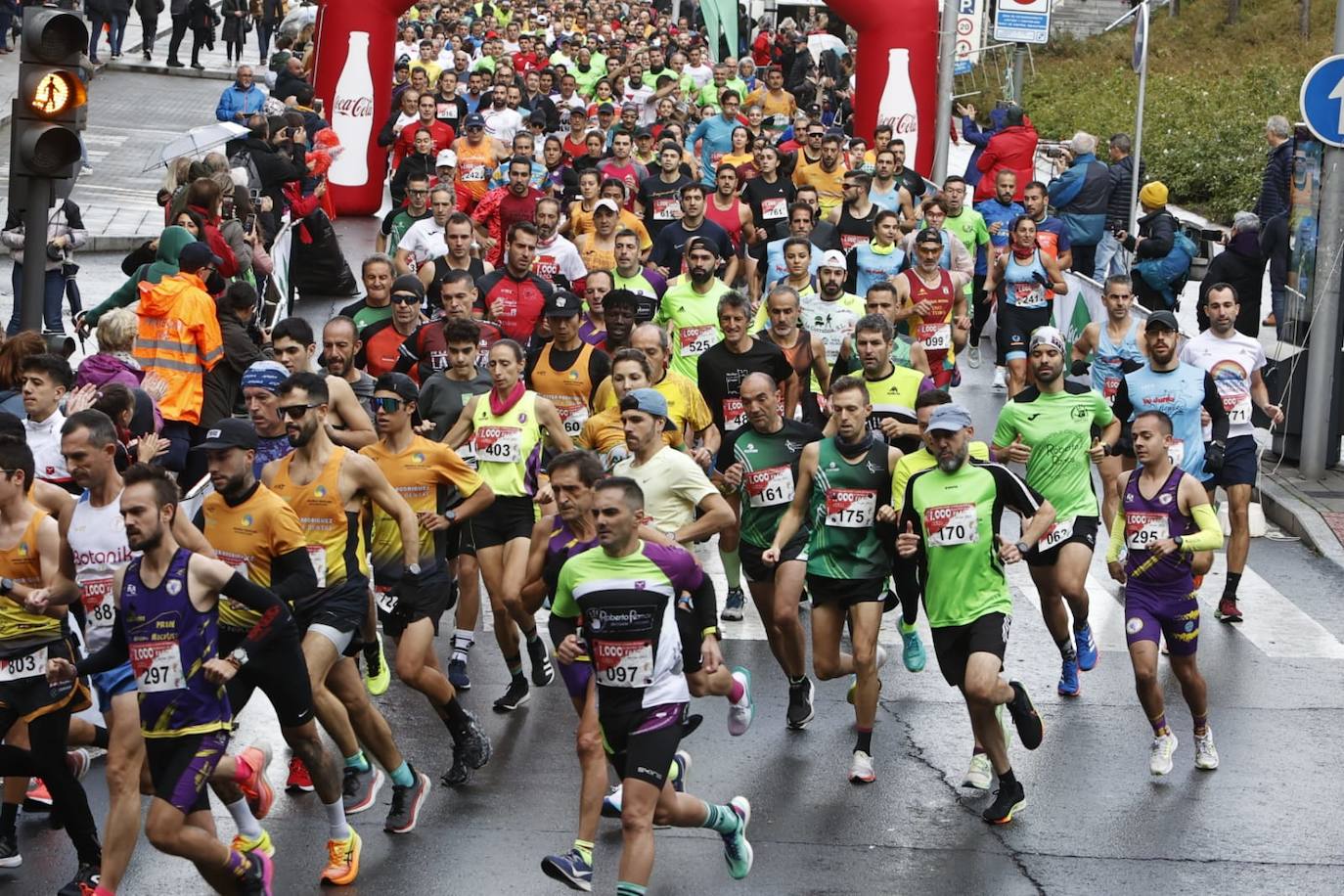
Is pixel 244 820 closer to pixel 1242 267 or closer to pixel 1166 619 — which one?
pixel 1166 619

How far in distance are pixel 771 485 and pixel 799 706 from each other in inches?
45.1

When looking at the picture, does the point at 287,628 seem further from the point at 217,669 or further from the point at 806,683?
the point at 806,683

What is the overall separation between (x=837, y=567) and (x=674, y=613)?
217 centimetres

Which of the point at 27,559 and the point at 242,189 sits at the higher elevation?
the point at 242,189

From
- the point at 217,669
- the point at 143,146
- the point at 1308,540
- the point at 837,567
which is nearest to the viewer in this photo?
the point at 217,669

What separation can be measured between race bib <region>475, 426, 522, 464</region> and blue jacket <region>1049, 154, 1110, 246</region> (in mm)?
11328

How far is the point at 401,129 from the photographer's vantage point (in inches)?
929

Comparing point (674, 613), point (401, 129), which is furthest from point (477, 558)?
point (401, 129)

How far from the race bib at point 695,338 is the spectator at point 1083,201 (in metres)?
7.94

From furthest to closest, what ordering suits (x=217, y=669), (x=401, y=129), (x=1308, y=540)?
(x=401, y=129)
(x=1308, y=540)
(x=217, y=669)

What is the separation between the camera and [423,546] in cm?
984

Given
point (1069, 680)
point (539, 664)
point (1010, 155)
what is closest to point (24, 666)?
point (539, 664)

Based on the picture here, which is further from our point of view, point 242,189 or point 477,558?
point 242,189

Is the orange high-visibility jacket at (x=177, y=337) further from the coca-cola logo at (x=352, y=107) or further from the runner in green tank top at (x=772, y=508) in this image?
the coca-cola logo at (x=352, y=107)
